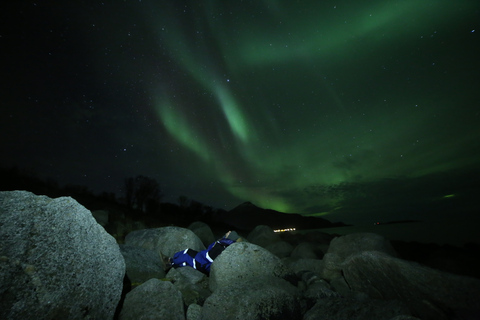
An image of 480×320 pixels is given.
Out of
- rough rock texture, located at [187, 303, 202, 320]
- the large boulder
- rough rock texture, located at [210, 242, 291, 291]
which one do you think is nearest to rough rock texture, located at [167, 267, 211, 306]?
rough rock texture, located at [210, 242, 291, 291]

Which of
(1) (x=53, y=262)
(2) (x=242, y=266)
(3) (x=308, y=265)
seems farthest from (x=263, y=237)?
(1) (x=53, y=262)

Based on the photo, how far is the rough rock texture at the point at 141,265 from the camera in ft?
20.9

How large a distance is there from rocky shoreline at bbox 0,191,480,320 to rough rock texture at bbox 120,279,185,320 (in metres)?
0.02

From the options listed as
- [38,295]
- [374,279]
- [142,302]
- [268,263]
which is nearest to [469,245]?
[374,279]

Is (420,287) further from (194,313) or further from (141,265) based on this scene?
(141,265)

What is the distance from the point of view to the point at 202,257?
791cm

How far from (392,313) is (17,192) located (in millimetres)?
6383

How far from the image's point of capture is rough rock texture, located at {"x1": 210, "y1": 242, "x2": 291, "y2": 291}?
5977 mm

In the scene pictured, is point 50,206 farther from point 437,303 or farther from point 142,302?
point 437,303

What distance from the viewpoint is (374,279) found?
5590mm

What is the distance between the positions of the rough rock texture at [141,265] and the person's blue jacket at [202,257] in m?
0.82

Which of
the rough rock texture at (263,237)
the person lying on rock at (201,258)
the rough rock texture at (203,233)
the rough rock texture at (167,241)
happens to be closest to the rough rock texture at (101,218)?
the rough rock texture at (203,233)

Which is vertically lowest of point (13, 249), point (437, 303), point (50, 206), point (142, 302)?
point (437, 303)

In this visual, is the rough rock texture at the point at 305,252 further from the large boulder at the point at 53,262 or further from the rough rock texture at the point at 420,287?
the large boulder at the point at 53,262
